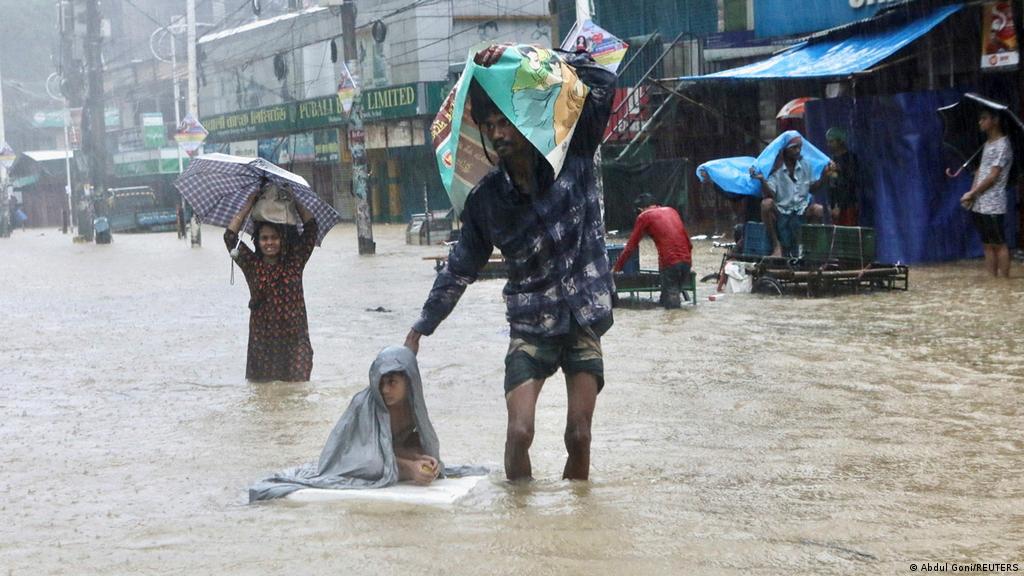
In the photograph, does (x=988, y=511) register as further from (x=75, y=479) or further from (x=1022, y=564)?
(x=75, y=479)

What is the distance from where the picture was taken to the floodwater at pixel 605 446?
484cm

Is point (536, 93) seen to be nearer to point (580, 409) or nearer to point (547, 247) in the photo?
point (547, 247)

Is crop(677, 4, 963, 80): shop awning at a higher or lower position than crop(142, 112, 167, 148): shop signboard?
lower

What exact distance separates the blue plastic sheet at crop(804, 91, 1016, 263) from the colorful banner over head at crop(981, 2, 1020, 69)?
796mm

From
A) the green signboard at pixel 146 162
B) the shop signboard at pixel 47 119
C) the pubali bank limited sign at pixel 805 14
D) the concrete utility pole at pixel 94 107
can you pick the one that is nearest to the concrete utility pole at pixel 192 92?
the concrete utility pole at pixel 94 107

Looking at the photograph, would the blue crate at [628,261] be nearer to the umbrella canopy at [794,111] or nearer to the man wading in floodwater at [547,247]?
the umbrella canopy at [794,111]

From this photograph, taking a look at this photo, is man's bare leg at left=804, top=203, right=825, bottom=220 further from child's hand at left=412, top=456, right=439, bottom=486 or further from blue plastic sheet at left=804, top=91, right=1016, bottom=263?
child's hand at left=412, top=456, right=439, bottom=486

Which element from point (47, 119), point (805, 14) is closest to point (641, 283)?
point (805, 14)

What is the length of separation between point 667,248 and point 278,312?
553 cm

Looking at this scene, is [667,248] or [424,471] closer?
[424,471]

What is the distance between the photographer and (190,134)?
32.2m

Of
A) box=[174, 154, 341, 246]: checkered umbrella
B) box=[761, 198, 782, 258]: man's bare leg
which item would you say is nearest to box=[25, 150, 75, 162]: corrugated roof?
box=[761, 198, 782, 258]: man's bare leg

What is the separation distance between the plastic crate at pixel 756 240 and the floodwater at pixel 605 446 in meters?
1.21

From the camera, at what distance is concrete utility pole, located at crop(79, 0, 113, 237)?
139ft
